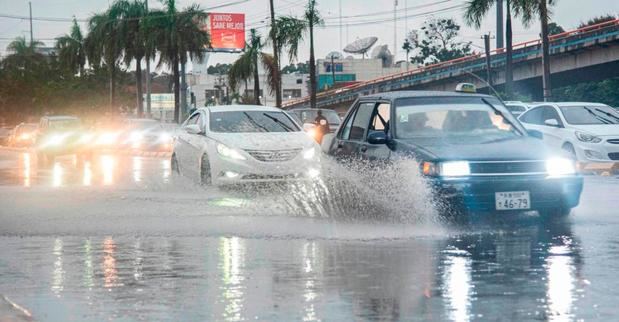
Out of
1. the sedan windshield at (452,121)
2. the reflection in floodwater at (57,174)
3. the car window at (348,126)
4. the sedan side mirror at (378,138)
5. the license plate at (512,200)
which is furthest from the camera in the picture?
the reflection in floodwater at (57,174)

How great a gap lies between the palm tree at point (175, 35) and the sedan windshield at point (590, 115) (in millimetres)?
55251

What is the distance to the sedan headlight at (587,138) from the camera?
2508 cm

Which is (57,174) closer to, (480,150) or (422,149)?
(422,149)

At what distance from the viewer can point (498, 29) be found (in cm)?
8125

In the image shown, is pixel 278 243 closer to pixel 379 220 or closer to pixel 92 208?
pixel 379 220

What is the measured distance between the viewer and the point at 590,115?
26.6 m

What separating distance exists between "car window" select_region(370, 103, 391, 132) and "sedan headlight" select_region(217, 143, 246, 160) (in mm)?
4819

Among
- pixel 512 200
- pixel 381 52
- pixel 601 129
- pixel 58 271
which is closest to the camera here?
pixel 58 271

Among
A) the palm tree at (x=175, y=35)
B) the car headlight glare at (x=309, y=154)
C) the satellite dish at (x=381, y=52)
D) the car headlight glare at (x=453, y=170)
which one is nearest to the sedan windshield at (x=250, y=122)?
the car headlight glare at (x=309, y=154)

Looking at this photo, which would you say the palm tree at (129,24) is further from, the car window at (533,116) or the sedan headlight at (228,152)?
the sedan headlight at (228,152)

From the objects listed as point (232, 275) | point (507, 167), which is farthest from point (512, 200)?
point (232, 275)

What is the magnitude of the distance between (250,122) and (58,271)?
37.1 feet

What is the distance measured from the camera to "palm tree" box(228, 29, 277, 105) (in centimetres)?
7619

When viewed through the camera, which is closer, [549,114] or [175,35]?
[549,114]
